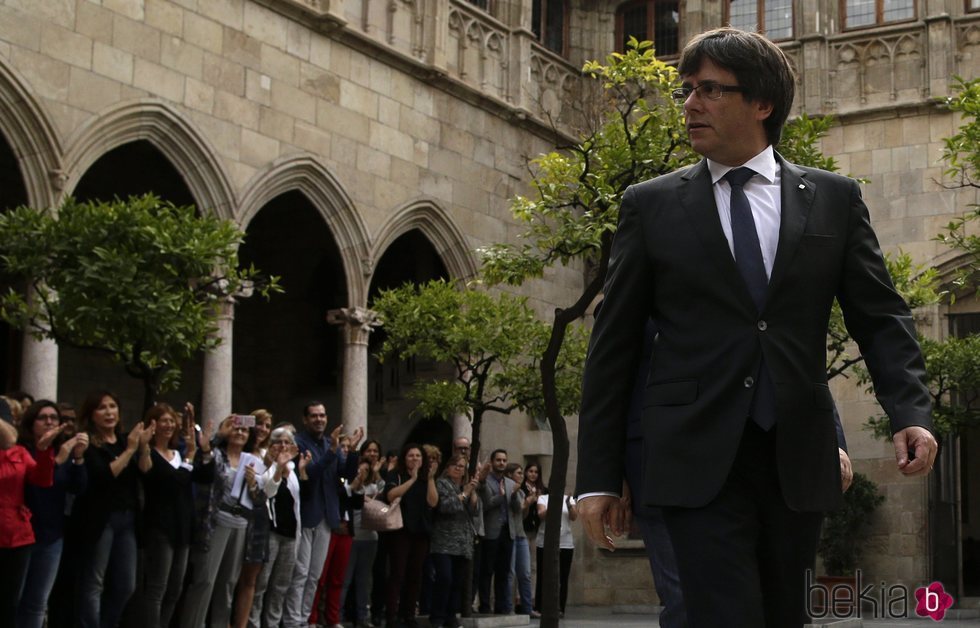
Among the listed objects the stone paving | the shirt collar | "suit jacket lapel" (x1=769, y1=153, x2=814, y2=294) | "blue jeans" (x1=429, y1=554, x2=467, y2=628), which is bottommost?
the stone paving

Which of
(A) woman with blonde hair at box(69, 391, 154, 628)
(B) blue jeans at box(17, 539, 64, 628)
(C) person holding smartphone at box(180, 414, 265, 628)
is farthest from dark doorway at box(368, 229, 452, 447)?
(B) blue jeans at box(17, 539, 64, 628)

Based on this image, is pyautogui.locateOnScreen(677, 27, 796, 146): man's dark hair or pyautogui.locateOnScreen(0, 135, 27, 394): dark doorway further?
pyautogui.locateOnScreen(0, 135, 27, 394): dark doorway

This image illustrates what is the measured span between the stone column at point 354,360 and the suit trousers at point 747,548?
14135 mm

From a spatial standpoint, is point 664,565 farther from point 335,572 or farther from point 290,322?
point 290,322

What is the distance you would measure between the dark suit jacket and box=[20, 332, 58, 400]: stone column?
A: 10.6 meters

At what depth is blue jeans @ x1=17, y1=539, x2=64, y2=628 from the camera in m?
8.24

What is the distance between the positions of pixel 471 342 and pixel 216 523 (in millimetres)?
5294

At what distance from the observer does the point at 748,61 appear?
301 centimetres

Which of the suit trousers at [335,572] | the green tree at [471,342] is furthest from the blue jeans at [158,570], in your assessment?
the green tree at [471,342]

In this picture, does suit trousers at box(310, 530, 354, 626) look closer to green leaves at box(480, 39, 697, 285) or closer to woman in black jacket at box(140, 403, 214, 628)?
woman in black jacket at box(140, 403, 214, 628)

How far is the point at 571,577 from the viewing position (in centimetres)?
2033

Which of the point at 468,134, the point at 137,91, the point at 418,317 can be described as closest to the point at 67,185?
the point at 137,91

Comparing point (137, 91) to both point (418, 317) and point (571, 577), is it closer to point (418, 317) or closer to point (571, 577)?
point (418, 317)

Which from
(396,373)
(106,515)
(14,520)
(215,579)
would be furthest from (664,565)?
(396,373)
